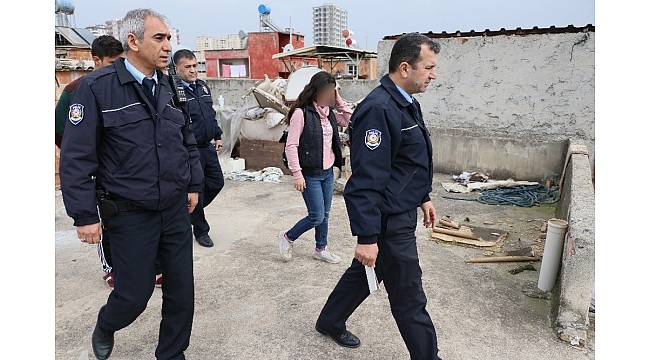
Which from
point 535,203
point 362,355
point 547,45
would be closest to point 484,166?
point 535,203

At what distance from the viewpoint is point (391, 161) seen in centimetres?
235

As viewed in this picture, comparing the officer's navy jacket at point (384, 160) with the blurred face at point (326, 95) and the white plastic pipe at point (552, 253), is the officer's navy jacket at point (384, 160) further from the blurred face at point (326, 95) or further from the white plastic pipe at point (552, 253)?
the white plastic pipe at point (552, 253)

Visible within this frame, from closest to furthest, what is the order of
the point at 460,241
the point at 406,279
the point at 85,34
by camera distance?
the point at 406,279
the point at 460,241
the point at 85,34

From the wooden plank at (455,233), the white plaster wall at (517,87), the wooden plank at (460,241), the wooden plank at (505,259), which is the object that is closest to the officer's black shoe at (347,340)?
the wooden plank at (505,259)

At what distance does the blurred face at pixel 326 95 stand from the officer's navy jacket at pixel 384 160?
1.44 m

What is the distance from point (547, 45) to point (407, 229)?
6.27m

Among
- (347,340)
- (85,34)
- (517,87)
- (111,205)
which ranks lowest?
(347,340)

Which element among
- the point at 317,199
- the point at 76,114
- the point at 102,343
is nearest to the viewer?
the point at 76,114

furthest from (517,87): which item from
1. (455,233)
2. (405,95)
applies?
(405,95)

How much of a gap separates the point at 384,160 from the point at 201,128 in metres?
2.68

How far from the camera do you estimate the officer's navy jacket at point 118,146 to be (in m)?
2.19

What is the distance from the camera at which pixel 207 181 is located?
4.72 meters

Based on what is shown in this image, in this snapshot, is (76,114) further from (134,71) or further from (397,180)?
(397,180)

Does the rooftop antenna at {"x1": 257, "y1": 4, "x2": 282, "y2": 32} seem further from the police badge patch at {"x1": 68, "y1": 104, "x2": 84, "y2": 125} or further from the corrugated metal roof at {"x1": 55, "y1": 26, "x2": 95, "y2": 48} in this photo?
the police badge patch at {"x1": 68, "y1": 104, "x2": 84, "y2": 125}
